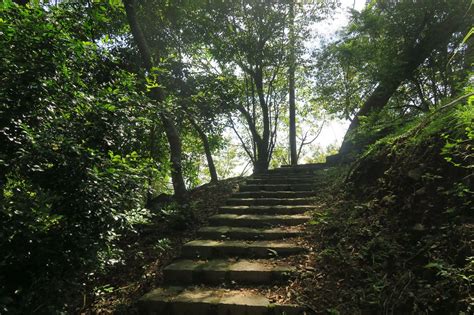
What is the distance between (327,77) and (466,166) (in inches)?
331

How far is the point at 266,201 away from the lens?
6.09 meters

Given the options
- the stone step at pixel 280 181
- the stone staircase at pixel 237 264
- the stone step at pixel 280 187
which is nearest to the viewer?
the stone staircase at pixel 237 264

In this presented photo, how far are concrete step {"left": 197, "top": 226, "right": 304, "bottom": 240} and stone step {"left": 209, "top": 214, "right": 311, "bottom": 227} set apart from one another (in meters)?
0.19

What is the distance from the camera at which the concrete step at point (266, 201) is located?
5.86m

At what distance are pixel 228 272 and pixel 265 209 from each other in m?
2.12

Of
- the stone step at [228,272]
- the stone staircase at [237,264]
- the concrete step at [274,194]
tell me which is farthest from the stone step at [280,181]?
the stone step at [228,272]

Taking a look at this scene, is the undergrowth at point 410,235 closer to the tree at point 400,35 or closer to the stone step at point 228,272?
the stone step at point 228,272

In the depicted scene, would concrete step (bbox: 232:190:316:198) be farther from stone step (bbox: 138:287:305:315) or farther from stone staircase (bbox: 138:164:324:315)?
stone step (bbox: 138:287:305:315)

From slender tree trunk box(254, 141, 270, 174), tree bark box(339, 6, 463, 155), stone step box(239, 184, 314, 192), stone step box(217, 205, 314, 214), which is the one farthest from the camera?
slender tree trunk box(254, 141, 270, 174)

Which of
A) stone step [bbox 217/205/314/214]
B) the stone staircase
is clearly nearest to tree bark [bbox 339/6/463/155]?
stone step [bbox 217/205/314/214]

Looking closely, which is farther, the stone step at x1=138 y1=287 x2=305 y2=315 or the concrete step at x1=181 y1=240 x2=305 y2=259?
the concrete step at x1=181 y1=240 x2=305 y2=259

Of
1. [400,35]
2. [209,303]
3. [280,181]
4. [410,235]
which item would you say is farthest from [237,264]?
[400,35]

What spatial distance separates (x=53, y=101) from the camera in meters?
2.31

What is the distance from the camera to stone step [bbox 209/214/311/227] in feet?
16.1
